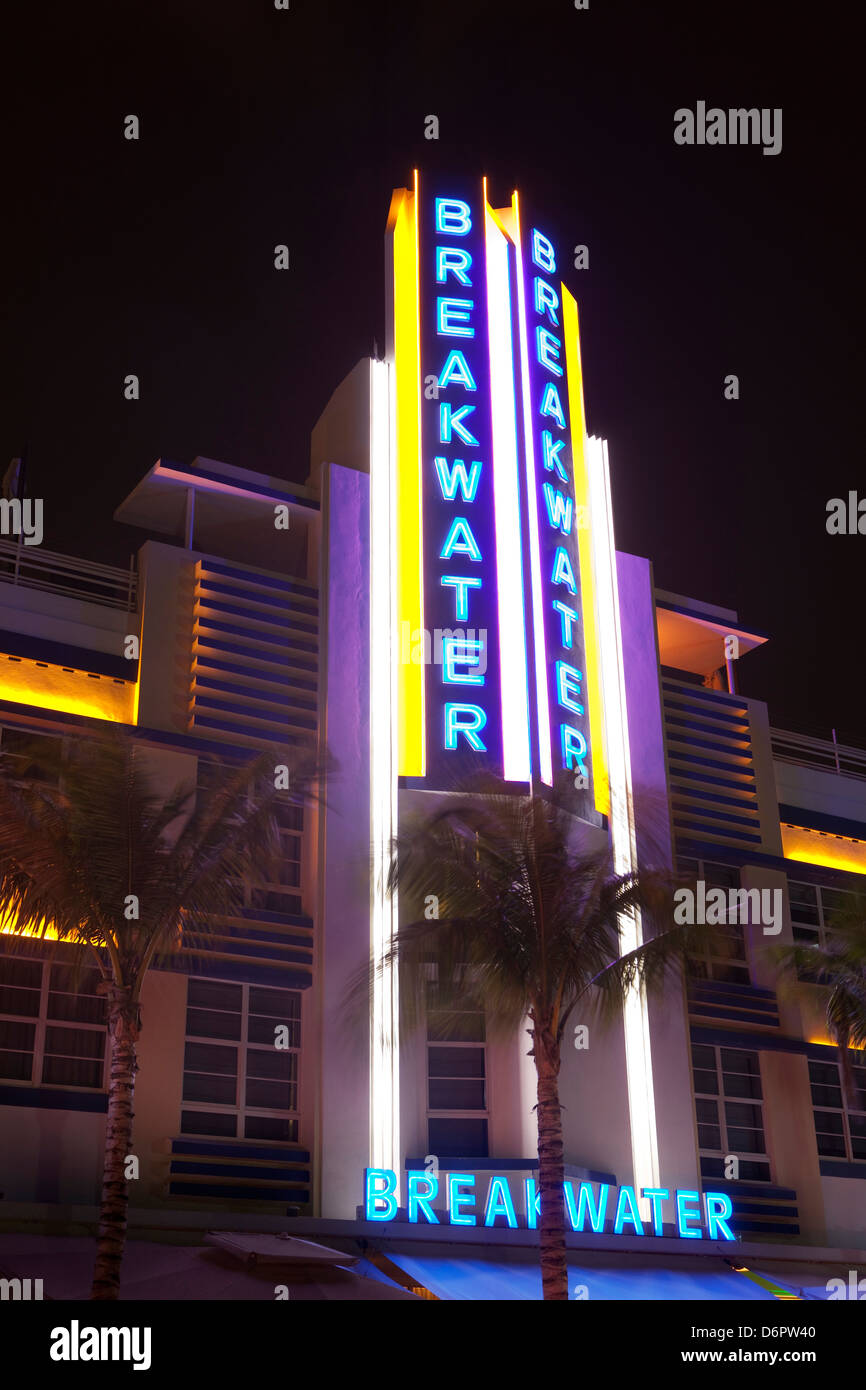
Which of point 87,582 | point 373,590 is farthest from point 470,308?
point 87,582

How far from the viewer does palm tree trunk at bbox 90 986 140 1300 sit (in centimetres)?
1770

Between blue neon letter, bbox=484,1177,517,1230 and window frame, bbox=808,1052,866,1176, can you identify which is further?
window frame, bbox=808,1052,866,1176

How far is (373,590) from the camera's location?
2780cm

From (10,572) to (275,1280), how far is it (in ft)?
47.8

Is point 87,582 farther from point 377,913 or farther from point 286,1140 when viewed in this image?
point 286,1140

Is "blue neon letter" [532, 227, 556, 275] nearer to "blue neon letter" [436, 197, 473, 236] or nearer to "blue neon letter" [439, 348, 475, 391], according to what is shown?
"blue neon letter" [436, 197, 473, 236]

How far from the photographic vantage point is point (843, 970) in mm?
27594

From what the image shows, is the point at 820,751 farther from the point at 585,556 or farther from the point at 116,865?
the point at 116,865

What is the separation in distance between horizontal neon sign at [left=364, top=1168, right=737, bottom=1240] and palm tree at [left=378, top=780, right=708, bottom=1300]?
11.8 feet

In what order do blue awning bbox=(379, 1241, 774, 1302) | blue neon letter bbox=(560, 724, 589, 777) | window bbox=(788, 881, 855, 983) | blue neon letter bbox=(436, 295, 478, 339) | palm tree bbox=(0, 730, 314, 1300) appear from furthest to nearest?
1. window bbox=(788, 881, 855, 983)
2. blue neon letter bbox=(436, 295, 478, 339)
3. blue neon letter bbox=(560, 724, 589, 777)
4. blue awning bbox=(379, 1241, 774, 1302)
5. palm tree bbox=(0, 730, 314, 1300)

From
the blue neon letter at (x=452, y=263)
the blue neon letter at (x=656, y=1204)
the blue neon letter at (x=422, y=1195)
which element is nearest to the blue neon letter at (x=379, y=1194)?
the blue neon letter at (x=422, y=1195)

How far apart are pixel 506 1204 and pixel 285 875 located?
21.9ft
